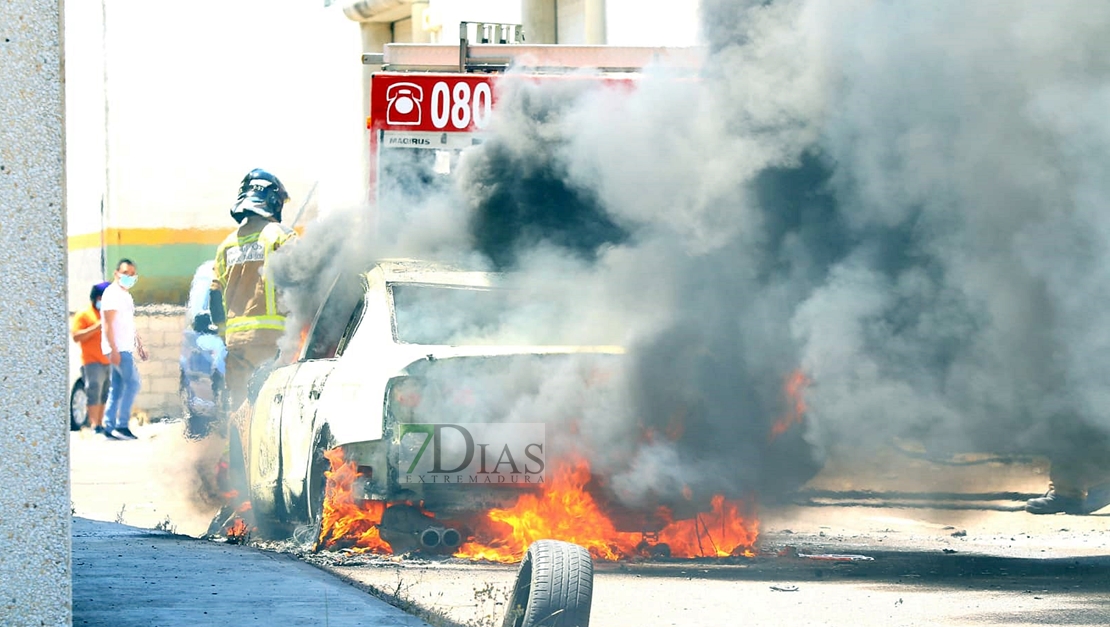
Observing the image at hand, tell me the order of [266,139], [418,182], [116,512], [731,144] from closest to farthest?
1. [731,144]
2. [116,512]
3. [418,182]
4. [266,139]

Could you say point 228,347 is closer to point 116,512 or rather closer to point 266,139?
point 116,512

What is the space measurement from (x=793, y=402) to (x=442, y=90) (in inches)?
197

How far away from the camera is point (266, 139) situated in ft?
73.5

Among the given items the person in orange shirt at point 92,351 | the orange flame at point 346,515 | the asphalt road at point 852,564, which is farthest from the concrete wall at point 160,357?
the orange flame at point 346,515

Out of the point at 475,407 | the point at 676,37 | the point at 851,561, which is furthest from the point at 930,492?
the point at 475,407

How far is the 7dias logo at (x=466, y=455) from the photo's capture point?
22.3ft

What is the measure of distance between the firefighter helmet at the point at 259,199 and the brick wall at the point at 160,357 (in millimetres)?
10686

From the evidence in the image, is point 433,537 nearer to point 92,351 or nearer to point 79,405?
point 92,351

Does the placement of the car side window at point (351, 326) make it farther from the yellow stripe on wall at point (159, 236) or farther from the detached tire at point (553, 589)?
the yellow stripe on wall at point (159, 236)

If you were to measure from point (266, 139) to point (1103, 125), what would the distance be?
16835 mm

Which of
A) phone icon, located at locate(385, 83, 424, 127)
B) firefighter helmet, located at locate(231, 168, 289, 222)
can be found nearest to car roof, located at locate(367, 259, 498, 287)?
firefighter helmet, located at locate(231, 168, 289, 222)

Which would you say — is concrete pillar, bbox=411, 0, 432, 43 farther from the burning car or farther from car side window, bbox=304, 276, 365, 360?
the burning car

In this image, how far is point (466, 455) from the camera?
686 cm

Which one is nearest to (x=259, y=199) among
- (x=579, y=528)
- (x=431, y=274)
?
(x=431, y=274)
